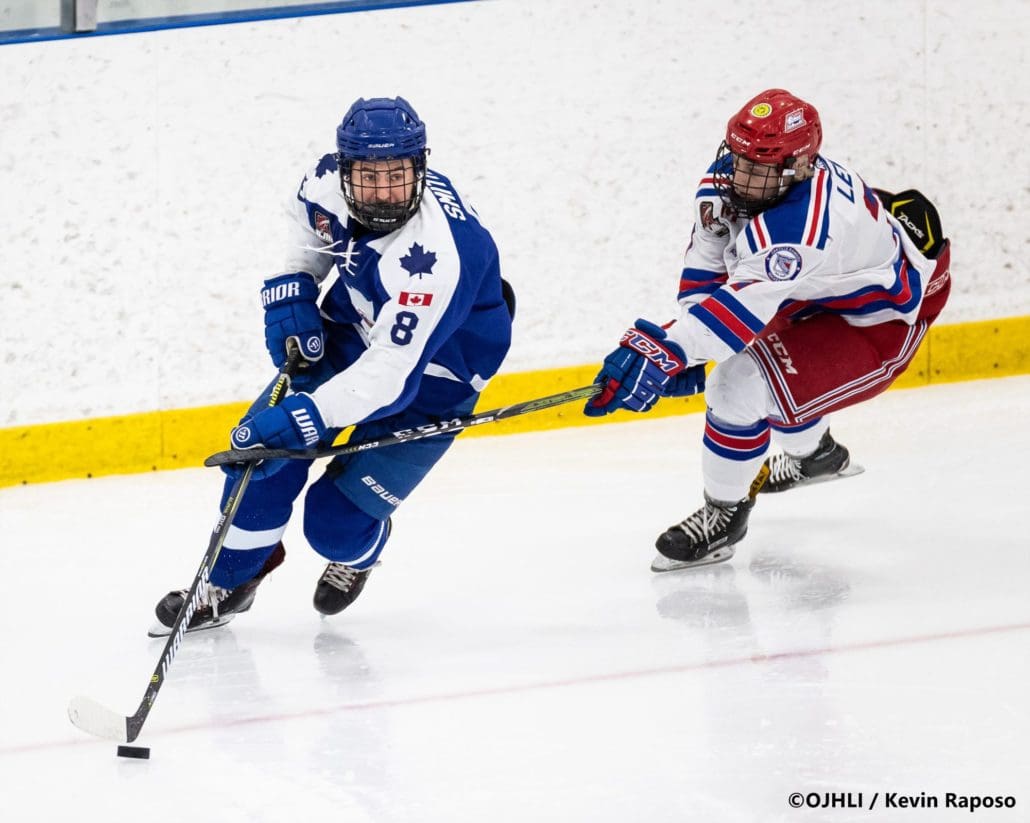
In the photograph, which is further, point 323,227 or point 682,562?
point 682,562

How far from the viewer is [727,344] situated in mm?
3271

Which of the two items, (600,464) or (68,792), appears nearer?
(68,792)

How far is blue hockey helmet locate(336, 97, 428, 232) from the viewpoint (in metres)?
2.84

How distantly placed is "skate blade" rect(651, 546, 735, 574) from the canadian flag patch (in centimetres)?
102

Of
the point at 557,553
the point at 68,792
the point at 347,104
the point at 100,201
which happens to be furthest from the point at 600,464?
the point at 68,792

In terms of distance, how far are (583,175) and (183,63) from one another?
3.66 feet

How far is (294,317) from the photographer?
10.4 ft

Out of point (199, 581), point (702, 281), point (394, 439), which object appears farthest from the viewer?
point (702, 281)

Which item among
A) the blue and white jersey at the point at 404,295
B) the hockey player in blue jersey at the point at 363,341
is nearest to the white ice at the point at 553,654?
the hockey player in blue jersey at the point at 363,341

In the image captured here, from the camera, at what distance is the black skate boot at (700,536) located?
3609 mm

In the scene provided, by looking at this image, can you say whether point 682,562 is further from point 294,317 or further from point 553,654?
point 294,317

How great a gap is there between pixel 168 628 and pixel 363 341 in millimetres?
666

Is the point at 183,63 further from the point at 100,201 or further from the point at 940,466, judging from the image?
the point at 940,466

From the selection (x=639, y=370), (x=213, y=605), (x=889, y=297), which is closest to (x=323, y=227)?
(x=639, y=370)
